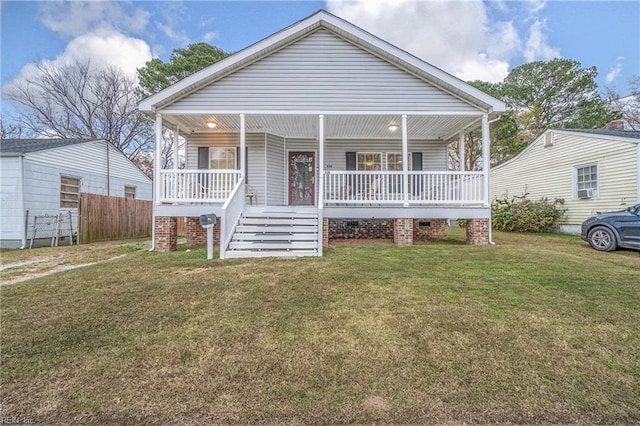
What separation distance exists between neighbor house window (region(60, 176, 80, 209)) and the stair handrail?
324 inches

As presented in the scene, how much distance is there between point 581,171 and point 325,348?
46.9ft

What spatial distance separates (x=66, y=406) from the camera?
7.16 feet

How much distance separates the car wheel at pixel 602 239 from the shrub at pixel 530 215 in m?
5.50

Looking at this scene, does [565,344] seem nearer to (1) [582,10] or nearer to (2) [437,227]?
(2) [437,227]

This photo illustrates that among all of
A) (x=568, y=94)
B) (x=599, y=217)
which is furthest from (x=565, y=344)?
(x=568, y=94)

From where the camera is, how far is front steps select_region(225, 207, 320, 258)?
6660 millimetres

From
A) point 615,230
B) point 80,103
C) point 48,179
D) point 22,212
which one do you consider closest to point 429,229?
point 615,230

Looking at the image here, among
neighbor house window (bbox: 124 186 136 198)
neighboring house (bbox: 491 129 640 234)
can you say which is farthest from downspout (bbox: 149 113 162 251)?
neighboring house (bbox: 491 129 640 234)

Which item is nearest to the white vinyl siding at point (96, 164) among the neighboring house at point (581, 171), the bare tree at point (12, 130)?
the bare tree at point (12, 130)

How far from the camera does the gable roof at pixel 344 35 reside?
27.8 ft

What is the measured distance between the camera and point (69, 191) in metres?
12.2

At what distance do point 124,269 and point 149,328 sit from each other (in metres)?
3.06

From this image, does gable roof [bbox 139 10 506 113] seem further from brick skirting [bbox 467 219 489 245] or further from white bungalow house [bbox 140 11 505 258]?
brick skirting [bbox 467 219 489 245]

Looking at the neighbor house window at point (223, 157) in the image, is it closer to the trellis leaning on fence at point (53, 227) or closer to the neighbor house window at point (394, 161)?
the neighbor house window at point (394, 161)
